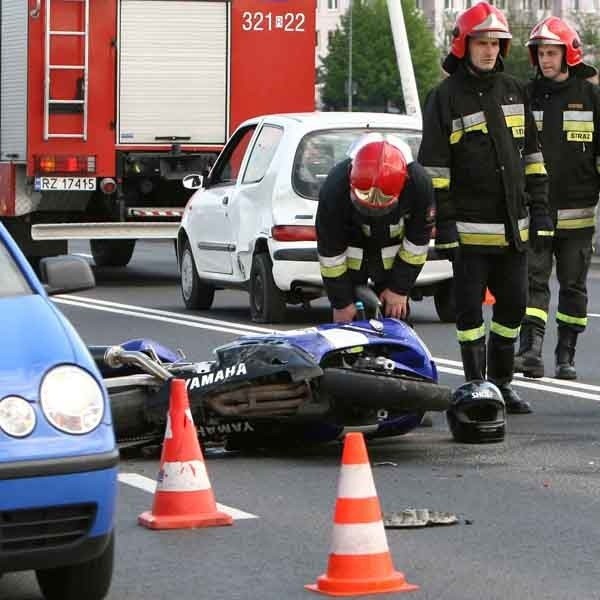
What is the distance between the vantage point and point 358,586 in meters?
6.55

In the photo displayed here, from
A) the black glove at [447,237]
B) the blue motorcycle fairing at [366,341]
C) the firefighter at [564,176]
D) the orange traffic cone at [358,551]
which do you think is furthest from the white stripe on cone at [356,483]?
the firefighter at [564,176]

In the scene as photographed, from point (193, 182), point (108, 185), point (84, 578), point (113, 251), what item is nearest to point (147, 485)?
point (84, 578)

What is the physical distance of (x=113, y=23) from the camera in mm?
22266

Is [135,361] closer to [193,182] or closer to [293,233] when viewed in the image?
[293,233]

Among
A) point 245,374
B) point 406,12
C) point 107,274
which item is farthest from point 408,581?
point 406,12

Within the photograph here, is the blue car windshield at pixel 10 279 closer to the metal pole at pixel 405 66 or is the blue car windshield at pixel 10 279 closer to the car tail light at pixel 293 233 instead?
the car tail light at pixel 293 233

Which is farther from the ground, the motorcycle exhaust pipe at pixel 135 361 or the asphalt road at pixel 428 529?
the motorcycle exhaust pipe at pixel 135 361

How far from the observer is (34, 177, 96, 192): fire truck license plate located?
21719mm

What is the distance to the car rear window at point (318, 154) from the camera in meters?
16.5

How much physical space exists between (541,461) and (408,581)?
2.82 metres

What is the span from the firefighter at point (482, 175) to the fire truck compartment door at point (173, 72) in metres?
11.6

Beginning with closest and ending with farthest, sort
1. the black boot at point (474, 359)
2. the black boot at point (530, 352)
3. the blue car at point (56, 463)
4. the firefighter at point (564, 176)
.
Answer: the blue car at point (56, 463) < the black boot at point (474, 359) < the firefighter at point (564, 176) < the black boot at point (530, 352)

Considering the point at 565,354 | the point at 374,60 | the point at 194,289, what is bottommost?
the point at 194,289

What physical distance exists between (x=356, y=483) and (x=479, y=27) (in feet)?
15.0
